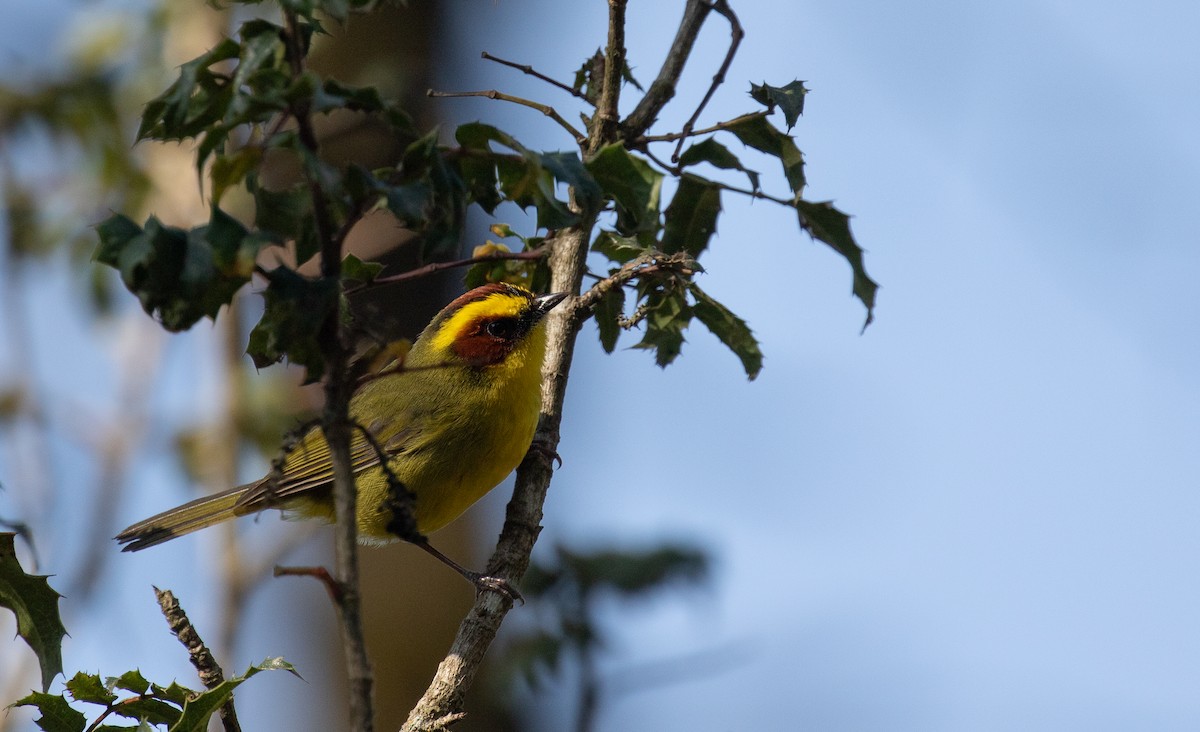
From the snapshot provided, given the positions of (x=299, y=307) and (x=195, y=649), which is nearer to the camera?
→ (x=299, y=307)

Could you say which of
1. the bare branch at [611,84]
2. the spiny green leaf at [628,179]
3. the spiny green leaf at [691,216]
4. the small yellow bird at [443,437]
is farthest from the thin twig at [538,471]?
the small yellow bird at [443,437]

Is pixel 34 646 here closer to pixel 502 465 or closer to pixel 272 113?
pixel 272 113

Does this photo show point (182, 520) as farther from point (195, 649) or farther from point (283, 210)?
point (283, 210)

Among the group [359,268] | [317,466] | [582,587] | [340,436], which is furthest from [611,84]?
[582,587]

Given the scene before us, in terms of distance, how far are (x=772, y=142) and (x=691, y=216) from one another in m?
0.33

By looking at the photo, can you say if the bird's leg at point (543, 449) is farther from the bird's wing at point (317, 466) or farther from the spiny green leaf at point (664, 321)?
the bird's wing at point (317, 466)

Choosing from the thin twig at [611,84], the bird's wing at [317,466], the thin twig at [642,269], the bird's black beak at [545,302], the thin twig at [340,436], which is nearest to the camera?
the thin twig at [340,436]

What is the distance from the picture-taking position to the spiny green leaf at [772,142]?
2.95 m

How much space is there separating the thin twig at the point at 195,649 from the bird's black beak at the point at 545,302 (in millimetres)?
1508

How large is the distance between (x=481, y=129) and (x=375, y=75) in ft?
15.8

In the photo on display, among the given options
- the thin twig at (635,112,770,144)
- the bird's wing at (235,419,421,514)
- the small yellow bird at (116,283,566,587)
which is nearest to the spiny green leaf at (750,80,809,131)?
the thin twig at (635,112,770,144)

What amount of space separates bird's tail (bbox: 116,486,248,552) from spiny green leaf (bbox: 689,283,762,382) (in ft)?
8.40

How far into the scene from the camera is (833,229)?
3150 millimetres

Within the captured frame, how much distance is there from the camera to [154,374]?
6.49m
